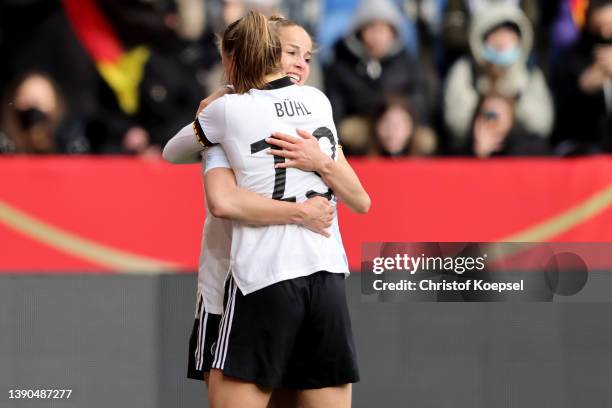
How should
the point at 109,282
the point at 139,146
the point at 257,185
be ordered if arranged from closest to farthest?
the point at 257,185 < the point at 109,282 < the point at 139,146

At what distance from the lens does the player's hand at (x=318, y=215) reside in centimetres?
259

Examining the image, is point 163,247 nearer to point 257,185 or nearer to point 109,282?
point 109,282

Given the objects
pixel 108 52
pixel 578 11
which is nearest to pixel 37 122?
pixel 108 52

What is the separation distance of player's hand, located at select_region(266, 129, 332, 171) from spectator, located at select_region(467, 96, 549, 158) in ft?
7.32

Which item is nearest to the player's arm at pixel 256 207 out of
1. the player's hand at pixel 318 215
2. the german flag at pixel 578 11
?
the player's hand at pixel 318 215

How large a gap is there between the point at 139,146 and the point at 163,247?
0.57 metres

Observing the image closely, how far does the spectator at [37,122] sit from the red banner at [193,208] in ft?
0.54

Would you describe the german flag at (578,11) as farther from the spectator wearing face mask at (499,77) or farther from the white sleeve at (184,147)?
the white sleeve at (184,147)

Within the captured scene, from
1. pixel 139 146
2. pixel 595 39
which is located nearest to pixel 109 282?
pixel 139 146


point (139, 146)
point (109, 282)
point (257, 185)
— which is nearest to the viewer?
point (257, 185)

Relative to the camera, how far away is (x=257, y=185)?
8.57 ft

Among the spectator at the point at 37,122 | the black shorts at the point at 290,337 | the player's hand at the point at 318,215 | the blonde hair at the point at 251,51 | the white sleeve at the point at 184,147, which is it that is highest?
the spectator at the point at 37,122

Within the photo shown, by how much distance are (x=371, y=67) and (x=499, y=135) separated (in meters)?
0.73

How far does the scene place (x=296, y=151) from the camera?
2.57 m
